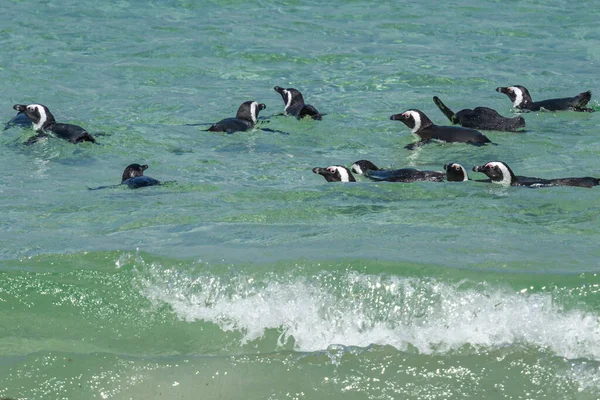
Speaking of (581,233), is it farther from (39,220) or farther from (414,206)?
(39,220)

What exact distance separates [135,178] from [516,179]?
11.2 feet

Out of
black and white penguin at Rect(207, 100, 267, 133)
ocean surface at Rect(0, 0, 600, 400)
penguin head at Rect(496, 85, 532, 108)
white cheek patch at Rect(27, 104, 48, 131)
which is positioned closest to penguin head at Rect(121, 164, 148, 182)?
ocean surface at Rect(0, 0, 600, 400)

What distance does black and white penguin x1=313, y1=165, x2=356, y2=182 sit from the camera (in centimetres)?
989

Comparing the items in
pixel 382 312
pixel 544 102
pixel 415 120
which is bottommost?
pixel 382 312

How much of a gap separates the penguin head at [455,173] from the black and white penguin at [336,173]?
870 mm

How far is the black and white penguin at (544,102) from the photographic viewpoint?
12500mm

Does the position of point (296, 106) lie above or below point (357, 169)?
above

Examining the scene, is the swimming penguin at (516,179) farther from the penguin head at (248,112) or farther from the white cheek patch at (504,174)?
the penguin head at (248,112)

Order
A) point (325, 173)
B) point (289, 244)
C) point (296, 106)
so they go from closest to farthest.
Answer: point (289, 244)
point (325, 173)
point (296, 106)

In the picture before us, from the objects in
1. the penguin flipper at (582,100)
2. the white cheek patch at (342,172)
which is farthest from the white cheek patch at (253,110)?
the penguin flipper at (582,100)

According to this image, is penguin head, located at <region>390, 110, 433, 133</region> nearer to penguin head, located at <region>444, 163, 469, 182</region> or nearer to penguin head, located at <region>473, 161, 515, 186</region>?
penguin head, located at <region>473, 161, 515, 186</region>

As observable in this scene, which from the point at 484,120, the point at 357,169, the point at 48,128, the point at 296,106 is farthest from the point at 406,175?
the point at 48,128

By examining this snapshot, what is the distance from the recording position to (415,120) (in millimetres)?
11875

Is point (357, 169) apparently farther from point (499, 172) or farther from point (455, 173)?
point (499, 172)
